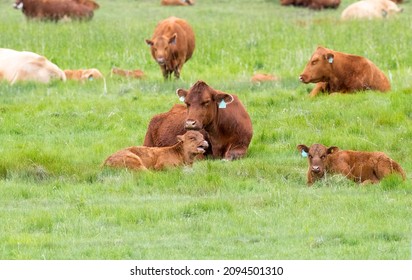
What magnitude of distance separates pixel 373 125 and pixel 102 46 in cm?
1263

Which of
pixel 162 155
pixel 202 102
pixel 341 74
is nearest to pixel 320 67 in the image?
pixel 341 74

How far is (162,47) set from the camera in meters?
24.3

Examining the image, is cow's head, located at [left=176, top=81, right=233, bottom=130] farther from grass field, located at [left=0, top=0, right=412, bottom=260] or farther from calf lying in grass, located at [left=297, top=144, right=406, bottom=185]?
calf lying in grass, located at [left=297, top=144, right=406, bottom=185]

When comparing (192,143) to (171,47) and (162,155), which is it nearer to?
(162,155)

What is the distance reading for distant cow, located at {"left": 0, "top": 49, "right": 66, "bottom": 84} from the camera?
23062 mm

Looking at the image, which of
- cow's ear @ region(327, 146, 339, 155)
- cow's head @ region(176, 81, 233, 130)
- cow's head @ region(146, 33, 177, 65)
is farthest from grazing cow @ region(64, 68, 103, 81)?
cow's ear @ region(327, 146, 339, 155)

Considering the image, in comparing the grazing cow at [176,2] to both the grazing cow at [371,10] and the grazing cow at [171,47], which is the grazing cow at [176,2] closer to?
the grazing cow at [371,10]

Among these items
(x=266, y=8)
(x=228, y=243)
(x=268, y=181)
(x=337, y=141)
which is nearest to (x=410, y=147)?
(x=337, y=141)

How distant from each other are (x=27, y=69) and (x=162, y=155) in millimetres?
8338

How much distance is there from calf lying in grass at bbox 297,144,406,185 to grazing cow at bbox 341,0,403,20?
20.5 m

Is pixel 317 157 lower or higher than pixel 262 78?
higher

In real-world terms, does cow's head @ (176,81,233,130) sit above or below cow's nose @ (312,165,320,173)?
above

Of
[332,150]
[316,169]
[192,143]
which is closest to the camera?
[316,169]

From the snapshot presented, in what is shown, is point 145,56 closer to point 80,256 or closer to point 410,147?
point 410,147
